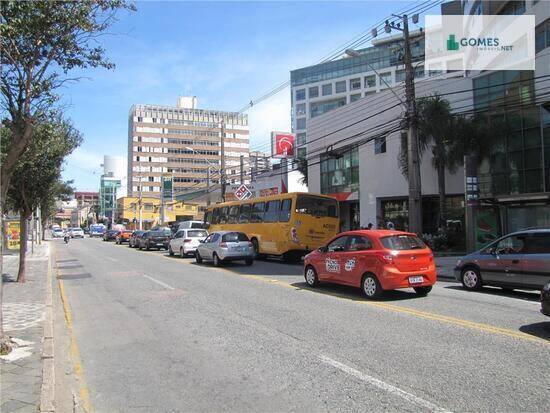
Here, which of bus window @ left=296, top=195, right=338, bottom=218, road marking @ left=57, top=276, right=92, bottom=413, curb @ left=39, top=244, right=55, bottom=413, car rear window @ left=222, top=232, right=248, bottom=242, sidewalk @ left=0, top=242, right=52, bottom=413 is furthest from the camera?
bus window @ left=296, top=195, right=338, bottom=218

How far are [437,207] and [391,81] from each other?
73.3 metres

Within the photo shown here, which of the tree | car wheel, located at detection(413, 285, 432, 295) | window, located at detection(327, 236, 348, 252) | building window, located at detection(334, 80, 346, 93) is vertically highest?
building window, located at detection(334, 80, 346, 93)

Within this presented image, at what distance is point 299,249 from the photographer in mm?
22297

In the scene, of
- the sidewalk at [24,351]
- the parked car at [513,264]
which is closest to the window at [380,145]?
the parked car at [513,264]

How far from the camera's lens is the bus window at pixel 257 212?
81.4 feet

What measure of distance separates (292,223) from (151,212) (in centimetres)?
7703

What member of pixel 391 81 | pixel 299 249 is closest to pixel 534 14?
pixel 299 249

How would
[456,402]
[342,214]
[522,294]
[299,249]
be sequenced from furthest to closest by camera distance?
1. [342,214]
2. [299,249]
3. [522,294]
4. [456,402]

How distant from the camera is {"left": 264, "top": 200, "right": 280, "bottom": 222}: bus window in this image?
23422mm

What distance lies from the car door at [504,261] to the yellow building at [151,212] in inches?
2950

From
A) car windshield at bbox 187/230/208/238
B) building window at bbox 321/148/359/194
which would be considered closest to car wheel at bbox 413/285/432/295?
car windshield at bbox 187/230/208/238

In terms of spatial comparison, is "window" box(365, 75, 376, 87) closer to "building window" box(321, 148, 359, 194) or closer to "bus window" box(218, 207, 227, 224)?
"building window" box(321, 148, 359, 194)

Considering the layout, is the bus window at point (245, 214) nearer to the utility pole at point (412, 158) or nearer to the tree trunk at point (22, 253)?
the utility pole at point (412, 158)

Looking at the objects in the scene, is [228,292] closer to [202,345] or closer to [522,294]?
[202,345]
